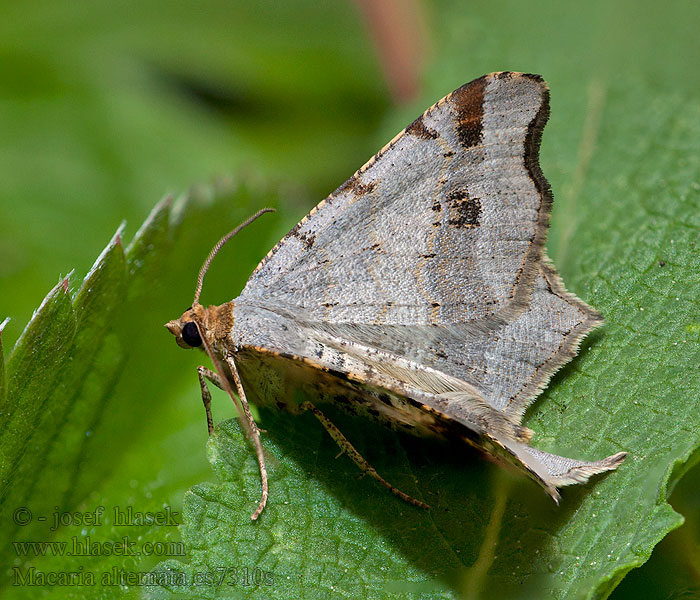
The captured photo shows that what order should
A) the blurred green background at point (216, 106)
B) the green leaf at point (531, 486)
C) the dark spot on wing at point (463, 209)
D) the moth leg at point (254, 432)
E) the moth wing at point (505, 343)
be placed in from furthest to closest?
the blurred green background at point (216, 106)
the dark spot on wing at point (463, 209)
the moth wing at point (505, 343)
the moth leg at point (254, 432)
the green leaf at point (531, 486)

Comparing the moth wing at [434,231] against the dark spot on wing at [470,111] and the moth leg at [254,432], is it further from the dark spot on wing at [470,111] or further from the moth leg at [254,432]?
the moth leg at [254,432]

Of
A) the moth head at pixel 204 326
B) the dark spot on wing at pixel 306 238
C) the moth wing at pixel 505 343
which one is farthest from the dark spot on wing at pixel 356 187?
the moth head at pixel 204 326

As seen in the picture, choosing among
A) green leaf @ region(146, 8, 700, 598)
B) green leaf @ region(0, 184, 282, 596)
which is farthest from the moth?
green leaf @ region(0, 184, 282, 596)

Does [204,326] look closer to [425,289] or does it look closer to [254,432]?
[254,432]

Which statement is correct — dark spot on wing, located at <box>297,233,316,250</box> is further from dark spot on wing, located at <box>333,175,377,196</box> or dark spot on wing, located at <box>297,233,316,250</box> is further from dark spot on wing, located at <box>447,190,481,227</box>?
dark spot on wing, located at <box>447,190,481,227</box>

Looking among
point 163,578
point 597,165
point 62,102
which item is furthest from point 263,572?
point 62,102

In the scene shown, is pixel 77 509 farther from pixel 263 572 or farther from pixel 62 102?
pixel 62 102

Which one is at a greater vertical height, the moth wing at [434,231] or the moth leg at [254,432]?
the moth wing at [434,231]
